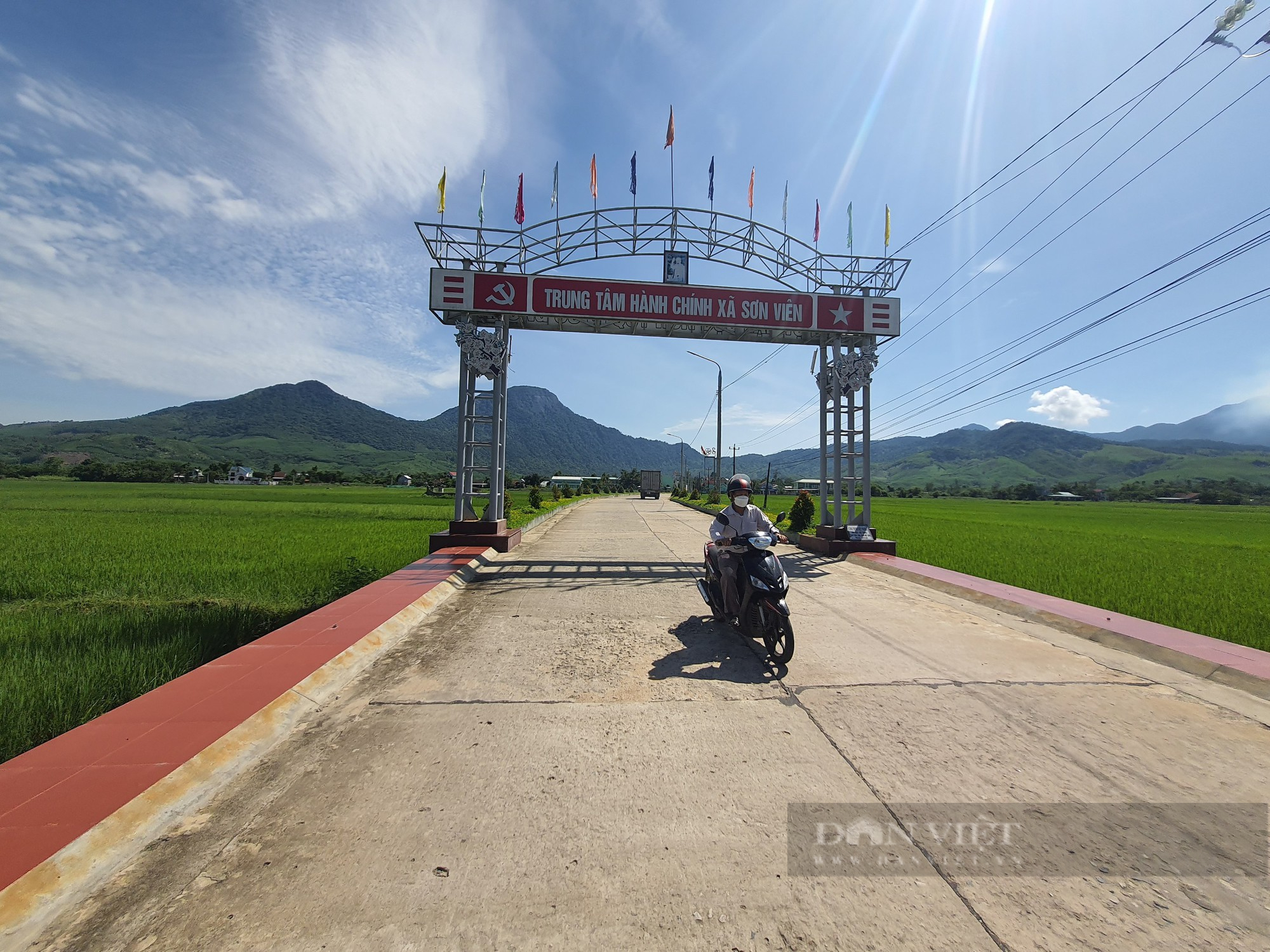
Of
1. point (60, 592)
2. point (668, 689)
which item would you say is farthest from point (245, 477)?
point (668, 689)

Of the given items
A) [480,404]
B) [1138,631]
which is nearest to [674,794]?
[1138,631]

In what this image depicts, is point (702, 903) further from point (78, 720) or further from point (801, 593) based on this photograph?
point (801, 593)

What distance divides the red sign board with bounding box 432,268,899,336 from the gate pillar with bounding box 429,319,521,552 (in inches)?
25.7

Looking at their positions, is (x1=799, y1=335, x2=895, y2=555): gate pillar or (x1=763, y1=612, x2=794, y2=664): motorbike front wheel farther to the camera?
(x1=799, y1=335, x2=895, y2=555): gate pillar

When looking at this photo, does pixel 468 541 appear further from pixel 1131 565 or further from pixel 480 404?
pixel 1131 565

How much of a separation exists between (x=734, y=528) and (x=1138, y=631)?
428 centimetres

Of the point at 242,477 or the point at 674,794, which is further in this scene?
the point at 242,477

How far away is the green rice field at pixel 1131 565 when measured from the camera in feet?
21.7

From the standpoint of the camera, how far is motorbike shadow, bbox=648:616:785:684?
4.54m

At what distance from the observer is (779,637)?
4.95 metres

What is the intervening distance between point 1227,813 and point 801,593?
17.7 ft

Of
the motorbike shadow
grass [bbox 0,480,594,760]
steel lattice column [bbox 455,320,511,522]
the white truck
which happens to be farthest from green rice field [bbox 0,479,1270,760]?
the white truck

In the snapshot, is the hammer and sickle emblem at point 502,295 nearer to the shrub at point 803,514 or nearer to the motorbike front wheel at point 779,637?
the motorbike front wheel at point 779,637

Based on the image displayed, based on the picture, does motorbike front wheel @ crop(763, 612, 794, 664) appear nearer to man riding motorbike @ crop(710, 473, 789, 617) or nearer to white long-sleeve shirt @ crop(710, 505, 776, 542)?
man riding motorbike @ crop(710, 473, 789, 617)
